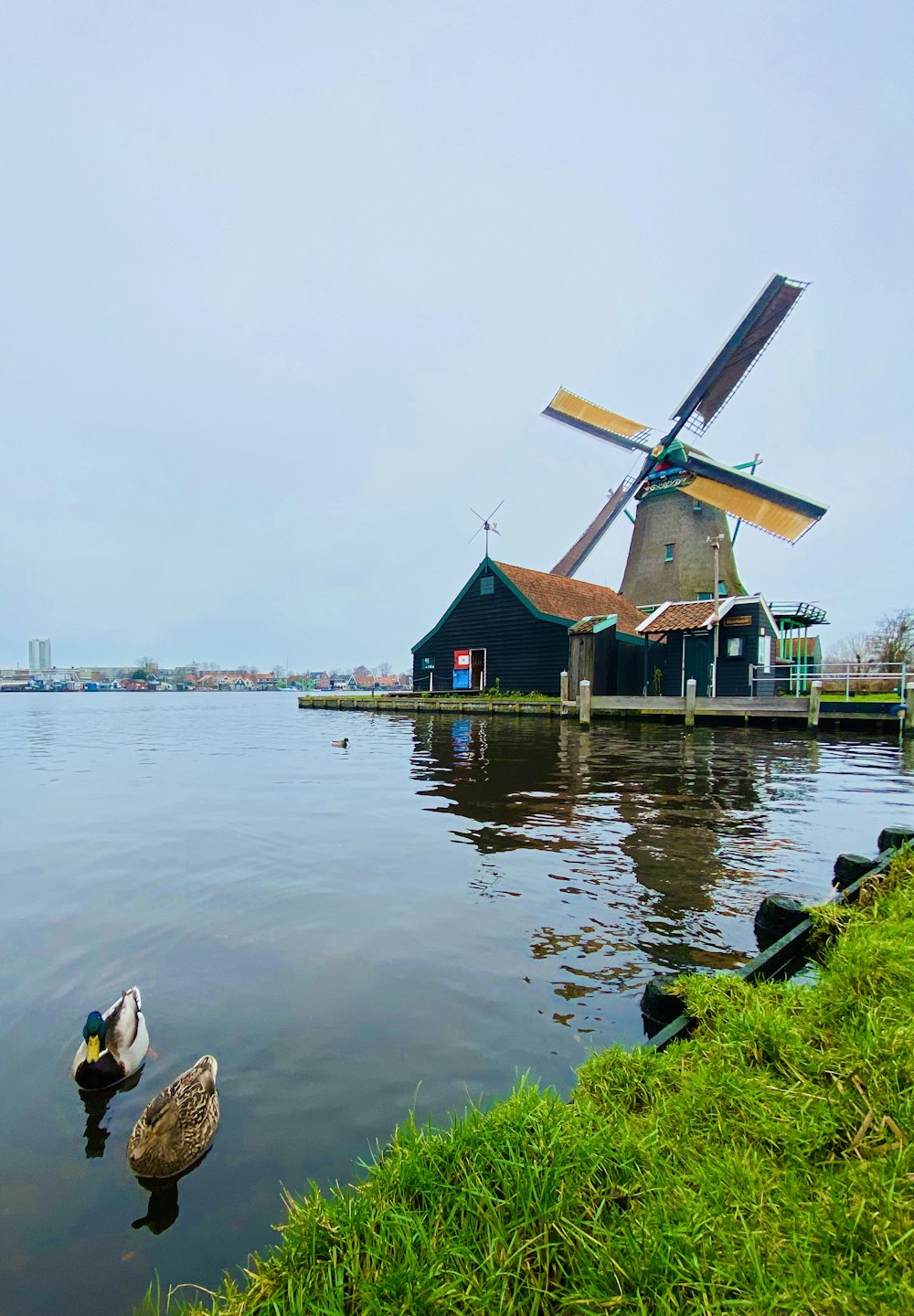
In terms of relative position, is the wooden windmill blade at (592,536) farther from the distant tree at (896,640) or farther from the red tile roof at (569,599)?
the distant tree at (896,640)

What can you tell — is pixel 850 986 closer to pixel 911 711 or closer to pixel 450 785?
pixel 450 785

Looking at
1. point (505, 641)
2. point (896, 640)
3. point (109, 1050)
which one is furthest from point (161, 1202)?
point (896, 640)

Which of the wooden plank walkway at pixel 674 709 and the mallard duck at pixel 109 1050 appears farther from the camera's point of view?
the wooden plank walkway at pixel 674 709

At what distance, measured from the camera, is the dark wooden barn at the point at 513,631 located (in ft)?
101

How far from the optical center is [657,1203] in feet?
6.11

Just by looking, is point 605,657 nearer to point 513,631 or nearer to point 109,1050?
point 513,631

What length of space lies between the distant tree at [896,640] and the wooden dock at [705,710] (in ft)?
59.0

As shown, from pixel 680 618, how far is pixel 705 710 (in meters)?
5.18

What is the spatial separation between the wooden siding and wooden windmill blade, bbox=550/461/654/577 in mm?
10319

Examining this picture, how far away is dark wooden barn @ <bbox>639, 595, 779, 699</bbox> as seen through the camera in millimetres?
25641

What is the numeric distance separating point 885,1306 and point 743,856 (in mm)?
5660

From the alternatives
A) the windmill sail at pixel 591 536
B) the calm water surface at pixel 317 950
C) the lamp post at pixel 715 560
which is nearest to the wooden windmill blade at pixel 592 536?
the windmill sail at pixel 591 536

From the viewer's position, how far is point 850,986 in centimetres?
309

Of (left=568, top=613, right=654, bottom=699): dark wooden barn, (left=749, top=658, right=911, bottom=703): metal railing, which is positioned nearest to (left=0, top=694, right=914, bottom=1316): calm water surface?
(left=749, top=658, right=911, bottom=703): metal railing
